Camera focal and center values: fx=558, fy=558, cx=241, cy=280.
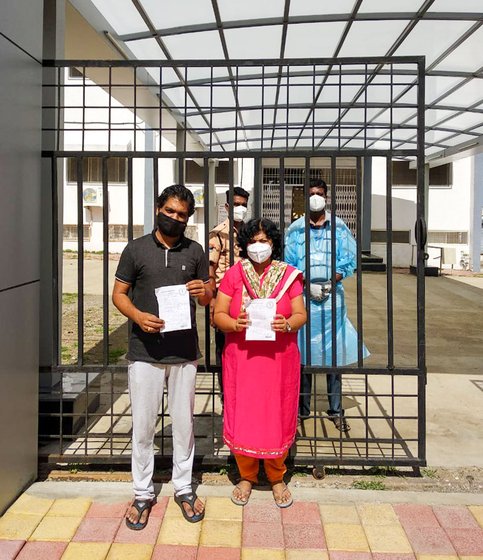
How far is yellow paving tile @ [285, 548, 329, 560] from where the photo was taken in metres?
2.46

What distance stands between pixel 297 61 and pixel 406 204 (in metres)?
14.6

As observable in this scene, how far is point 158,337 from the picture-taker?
270cm

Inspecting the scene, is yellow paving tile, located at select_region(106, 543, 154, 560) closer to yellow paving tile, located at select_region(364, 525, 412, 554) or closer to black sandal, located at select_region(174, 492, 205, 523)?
black sandal, located at select_region(174, 492, 205, 523)

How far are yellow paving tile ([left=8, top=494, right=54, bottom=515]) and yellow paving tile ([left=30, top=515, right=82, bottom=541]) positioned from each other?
0.29 feet

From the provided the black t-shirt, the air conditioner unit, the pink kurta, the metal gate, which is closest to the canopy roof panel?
the metal gate

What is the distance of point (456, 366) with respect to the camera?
19.2 feet

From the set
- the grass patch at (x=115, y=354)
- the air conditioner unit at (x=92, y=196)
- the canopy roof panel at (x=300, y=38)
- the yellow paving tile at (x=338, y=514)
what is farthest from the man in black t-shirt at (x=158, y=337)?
the air conditioner unit at (x=92, y=196)

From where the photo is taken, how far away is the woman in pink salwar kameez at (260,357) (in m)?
2.83

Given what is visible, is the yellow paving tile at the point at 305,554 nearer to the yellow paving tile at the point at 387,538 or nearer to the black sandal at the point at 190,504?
the yellow paving tile at the point at 387,538

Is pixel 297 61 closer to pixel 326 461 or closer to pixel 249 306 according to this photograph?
pixel 249 306

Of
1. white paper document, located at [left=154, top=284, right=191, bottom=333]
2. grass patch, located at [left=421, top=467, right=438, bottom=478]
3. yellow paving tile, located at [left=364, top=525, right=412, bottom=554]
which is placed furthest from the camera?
grass patch, located at [left=421, top=467, right=438, bottom=478]

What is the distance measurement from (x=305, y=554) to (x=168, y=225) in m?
1.63

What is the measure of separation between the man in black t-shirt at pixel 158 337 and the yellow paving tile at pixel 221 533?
0.08 m

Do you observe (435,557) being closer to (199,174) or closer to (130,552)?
(130,552)
